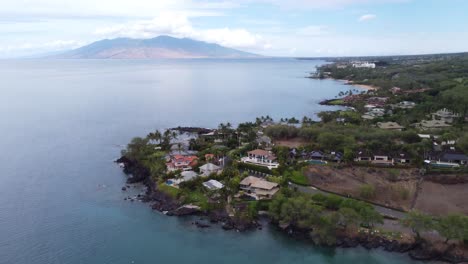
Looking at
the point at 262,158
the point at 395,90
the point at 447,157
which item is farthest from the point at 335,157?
the point at 395,90

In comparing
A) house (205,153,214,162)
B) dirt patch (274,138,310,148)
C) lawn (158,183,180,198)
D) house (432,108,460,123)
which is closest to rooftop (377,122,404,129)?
house (432,108,460,123)

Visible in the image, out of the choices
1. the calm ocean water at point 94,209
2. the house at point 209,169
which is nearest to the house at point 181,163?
the house at point 209,169

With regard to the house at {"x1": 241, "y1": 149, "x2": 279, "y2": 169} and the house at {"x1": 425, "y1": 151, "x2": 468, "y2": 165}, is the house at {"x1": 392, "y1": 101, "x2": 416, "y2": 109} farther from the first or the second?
the house at {"x1": 241, "y1": 149, "x2": 279, "y2": 169}

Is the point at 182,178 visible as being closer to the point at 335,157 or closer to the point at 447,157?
the point at 335,157

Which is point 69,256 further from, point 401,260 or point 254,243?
point 401,260

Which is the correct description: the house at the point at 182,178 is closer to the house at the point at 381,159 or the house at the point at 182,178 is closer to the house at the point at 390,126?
the house at the point at 381,159

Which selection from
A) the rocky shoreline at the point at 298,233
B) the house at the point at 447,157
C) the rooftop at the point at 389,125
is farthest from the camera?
the rooftop at the point at 389,125
